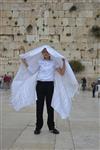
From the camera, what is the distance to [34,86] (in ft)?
26.4

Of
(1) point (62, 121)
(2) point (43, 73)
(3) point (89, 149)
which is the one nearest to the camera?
(3) point (89, 149)

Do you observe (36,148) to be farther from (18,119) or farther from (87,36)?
(87,36)

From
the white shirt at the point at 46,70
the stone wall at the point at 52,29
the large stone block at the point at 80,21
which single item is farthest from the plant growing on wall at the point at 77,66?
the white shirt at the point at 46,70

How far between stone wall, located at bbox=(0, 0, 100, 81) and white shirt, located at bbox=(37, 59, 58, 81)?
22097mm

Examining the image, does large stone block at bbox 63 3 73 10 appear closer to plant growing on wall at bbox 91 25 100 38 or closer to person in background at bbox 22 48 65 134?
plant growing on wall at bbox 91 25 100 38

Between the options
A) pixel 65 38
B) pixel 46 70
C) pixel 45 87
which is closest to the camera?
pixel 45 87

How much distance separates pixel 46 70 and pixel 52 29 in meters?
22.4

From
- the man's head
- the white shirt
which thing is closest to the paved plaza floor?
the white shirt

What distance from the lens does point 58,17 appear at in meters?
30.2

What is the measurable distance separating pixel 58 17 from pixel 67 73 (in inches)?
877

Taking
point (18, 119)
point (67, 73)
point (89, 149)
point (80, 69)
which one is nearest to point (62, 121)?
point (18, 119)

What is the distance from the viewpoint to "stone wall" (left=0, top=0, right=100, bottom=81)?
3012 centimetres

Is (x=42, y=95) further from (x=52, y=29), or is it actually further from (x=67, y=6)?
(x=67, y=6)

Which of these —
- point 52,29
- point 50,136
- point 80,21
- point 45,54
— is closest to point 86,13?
point 80,21
